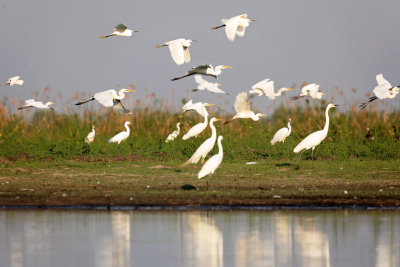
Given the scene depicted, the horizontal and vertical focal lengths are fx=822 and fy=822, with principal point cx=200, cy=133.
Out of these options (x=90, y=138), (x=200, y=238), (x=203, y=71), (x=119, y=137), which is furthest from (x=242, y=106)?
(x=200, y=238)

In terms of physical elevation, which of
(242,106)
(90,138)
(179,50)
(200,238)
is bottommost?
(200,238)

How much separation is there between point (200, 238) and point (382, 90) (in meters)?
12.7

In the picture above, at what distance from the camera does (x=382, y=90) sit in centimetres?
2048

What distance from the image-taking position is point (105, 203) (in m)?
11.8

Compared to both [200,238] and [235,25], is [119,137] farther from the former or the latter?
[200,238]

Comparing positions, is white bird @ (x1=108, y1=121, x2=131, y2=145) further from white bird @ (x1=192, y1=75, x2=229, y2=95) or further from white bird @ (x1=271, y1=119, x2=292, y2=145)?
white bird @ (x1=271, y1=119, x2=292, y2=145)

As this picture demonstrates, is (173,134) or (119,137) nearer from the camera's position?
(119,137)

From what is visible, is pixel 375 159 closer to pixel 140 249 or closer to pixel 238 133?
pixel 238 133

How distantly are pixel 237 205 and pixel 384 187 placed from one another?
137 inches

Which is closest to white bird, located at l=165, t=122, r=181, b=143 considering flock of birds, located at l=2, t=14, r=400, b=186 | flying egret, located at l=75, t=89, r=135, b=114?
flock of birds, located at l=2, t=14, r=400, b=186

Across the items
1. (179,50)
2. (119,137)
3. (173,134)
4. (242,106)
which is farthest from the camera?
(173,134)

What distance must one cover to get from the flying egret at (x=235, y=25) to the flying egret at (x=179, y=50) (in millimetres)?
884

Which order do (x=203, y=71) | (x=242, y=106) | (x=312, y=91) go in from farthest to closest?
(x=312, y=91) → (x=242, y=106) → (x=203, y=71)

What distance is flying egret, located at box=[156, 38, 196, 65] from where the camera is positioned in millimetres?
16688
